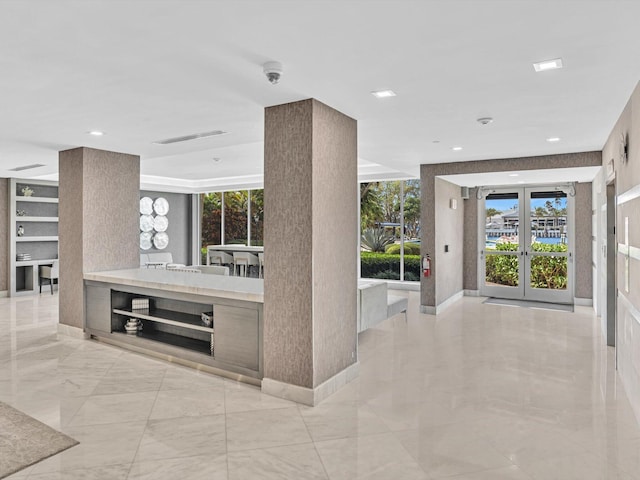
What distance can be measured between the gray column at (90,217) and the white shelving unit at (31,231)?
4092 millimetres

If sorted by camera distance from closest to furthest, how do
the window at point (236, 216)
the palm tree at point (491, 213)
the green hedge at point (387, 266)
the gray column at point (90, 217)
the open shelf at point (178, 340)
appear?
the open shelf at point (178, 340) < the gray column at point (90, 217) < the palm tree at point (491, 213) < the green hedge at point (387, 266) < the window at point (236, 216)

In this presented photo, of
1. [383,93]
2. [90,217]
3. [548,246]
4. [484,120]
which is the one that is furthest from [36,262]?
[548,246]

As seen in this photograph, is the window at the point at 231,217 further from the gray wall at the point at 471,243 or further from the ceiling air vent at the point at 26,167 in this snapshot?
the ceiling air vent at the point at 26,167

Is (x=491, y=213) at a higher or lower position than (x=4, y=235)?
higher

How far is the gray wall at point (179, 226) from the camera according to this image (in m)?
12.7

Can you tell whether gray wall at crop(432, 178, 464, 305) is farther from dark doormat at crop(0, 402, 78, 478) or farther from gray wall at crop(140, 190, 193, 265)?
gray wall at crop(140, 190, 193, 265)

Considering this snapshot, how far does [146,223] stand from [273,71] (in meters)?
10.1

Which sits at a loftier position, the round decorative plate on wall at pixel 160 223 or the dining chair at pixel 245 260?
the round decorative plate on wall at pixel 160 223

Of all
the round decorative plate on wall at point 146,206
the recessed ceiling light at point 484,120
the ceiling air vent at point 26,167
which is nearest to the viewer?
the recessed ceiling light at point 484,120

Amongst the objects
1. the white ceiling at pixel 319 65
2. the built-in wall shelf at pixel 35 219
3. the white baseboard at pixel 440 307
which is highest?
the white ceiling at pixel 319 65

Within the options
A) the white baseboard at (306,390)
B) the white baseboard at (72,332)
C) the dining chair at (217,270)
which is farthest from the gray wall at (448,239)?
the white baseboard at (72,332)

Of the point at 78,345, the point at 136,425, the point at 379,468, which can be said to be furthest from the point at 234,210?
the point at 379,468

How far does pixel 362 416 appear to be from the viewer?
10.8 ft

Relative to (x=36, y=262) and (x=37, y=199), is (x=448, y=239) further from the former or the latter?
(x=37, y=199)
